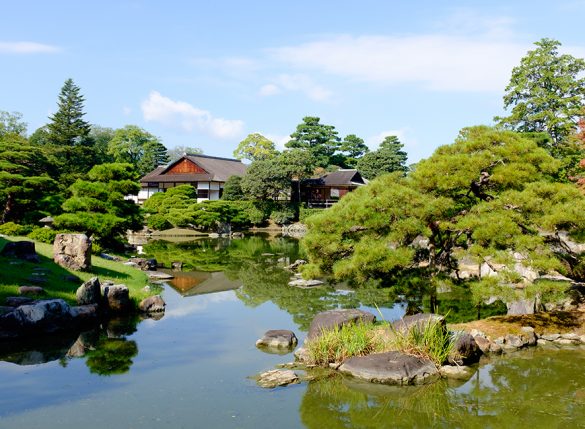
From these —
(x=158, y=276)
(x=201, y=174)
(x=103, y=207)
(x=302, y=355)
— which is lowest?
(x=302, y=355)

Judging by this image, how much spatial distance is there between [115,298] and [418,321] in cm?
821

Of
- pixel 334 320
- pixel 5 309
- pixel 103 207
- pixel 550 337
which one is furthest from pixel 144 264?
pixel 550 337

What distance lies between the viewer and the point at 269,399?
8352mm

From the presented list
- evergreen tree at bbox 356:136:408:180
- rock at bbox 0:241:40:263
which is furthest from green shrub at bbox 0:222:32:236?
evergreen tree at bbox 356:136:408:180

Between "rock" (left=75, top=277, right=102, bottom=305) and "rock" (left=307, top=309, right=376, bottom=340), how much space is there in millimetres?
5951

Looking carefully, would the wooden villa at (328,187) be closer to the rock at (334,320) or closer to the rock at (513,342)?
the rock at (334,320)

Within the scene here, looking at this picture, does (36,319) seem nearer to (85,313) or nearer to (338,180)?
(85,313)

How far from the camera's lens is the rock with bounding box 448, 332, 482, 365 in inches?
388

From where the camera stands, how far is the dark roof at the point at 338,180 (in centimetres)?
4708

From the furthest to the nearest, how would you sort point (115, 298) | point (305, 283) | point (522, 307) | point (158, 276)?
1. point (158, 276)
2. point (305, 283)
3. point (115, 298)
4. point (522, 307)

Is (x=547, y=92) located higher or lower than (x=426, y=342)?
higher

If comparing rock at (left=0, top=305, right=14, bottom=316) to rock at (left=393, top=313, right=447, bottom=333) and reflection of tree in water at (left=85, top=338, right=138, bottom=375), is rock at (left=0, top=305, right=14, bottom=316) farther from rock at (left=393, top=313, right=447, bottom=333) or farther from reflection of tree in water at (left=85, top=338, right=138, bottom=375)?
rock at (left=393, top=313, right=447, bottom=333)

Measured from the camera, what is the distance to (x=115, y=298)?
1363 cm

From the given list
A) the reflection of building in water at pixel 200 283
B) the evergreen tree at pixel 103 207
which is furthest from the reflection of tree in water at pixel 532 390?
the evergreen tree at pixel 103 207
